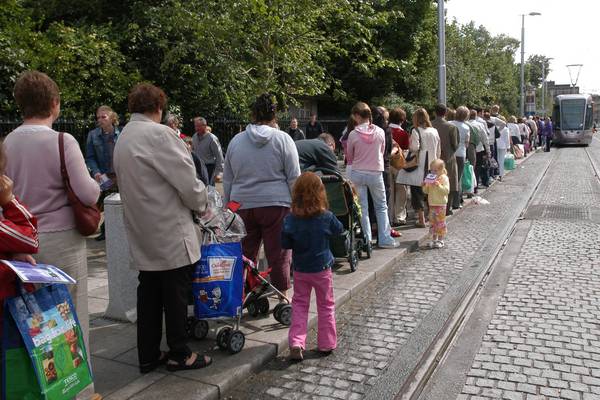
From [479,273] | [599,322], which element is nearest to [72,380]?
[599,322]

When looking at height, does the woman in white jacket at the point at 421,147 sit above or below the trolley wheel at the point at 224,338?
above

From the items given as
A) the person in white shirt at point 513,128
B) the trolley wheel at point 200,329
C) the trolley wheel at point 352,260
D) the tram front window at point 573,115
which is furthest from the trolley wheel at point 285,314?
the tram front window at point 573,115

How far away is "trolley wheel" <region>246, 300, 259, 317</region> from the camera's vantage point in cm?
520

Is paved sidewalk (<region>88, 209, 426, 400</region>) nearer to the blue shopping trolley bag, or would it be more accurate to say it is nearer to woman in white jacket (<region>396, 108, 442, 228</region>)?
the blue shopping trolley bag

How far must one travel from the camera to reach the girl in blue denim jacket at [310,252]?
14.4 ft

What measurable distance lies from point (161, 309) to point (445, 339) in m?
2.37

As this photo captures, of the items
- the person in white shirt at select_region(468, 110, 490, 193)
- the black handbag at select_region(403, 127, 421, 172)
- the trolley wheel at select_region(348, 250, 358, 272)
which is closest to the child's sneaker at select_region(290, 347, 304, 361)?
the trolley wheel at select_region(348, 250, 358, 272)

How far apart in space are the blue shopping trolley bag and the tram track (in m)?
1.39

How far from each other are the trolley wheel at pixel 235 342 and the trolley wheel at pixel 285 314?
2.02ft

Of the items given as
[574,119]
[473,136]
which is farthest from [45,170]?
[574,119]

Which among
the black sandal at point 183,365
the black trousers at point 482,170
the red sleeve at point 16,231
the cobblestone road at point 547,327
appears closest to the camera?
the red sleeve at point 16,231

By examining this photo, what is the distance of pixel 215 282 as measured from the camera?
14.0ft

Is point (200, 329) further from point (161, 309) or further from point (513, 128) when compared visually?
point (513, 128)

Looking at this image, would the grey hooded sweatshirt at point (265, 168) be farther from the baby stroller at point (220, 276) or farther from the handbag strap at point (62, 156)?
the handbag strap at point (62, 156)
